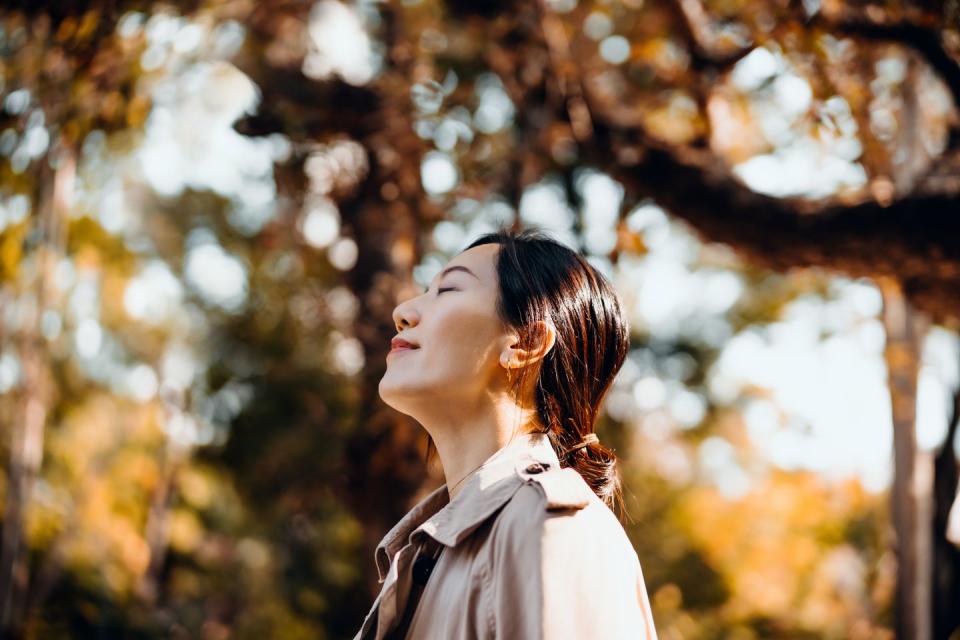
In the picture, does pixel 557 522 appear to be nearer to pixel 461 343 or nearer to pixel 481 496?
pixel 481 496

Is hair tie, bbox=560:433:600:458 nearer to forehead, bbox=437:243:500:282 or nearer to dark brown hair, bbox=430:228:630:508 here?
dark brown hair, bbox=430:228:630:508

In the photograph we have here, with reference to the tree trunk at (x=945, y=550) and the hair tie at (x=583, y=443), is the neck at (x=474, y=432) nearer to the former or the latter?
the hair tie at (x=583, y=443)

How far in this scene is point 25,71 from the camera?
4.14m

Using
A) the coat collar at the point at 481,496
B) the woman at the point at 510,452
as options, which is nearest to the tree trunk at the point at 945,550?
the woman at the point at 510,452

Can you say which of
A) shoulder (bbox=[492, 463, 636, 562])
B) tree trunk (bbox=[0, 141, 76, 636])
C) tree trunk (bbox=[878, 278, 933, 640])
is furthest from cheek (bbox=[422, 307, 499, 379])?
tree trunk (bbox=[0, 141, 76, 636])

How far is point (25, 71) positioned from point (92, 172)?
3.57 metres

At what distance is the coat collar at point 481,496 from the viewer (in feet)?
4.92

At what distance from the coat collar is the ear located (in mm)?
140

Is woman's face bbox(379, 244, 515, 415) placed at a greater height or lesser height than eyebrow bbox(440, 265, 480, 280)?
lesser

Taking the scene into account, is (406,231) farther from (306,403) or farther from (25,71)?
(306,403)

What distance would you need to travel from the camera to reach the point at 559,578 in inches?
51.7

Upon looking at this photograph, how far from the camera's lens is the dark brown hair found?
1.77m

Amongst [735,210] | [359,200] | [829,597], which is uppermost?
[359,200]

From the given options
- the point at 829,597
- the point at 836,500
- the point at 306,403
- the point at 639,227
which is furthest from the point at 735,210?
the point at 829,597
